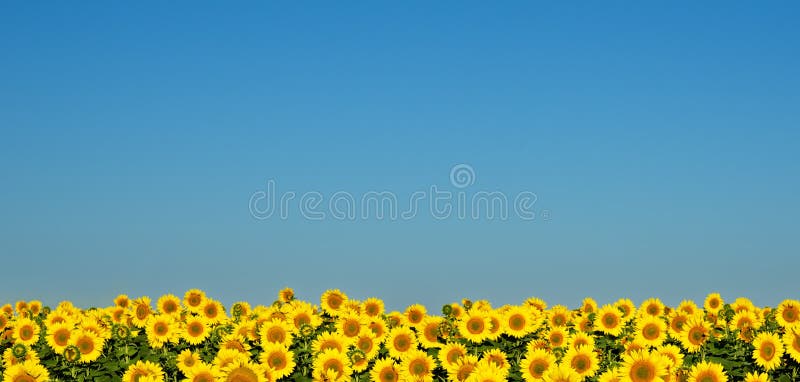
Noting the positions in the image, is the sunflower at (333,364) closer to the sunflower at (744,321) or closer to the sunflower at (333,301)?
the sunflower at (333,301)

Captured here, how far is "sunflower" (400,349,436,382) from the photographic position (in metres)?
13.9

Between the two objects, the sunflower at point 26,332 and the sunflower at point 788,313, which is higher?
the sunflower at point 788,313

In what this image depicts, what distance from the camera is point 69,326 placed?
17156 mm

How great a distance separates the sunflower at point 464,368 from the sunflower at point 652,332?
19.3 feet

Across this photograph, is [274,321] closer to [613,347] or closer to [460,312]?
[460,312]

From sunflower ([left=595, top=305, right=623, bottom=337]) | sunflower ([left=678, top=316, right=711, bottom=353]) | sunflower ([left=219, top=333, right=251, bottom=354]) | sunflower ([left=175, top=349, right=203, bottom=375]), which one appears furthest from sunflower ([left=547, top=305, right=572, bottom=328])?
sunflower ([left=175, top=349, right=203, bottom=375])

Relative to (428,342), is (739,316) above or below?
above

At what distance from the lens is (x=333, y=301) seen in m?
18.2

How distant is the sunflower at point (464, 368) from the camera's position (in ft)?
41.2

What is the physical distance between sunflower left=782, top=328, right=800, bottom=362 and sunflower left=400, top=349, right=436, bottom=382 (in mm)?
5585

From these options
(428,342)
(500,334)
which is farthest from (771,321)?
(428,342)

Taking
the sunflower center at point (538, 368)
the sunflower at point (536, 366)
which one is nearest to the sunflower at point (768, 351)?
the sunflower at point (536, 366)

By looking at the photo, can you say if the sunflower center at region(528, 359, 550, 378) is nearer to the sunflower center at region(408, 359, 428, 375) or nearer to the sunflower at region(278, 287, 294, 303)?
the sunflower center at region(408, 359, 428, 375)

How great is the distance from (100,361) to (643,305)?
450 inches
